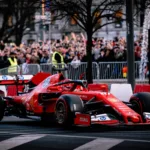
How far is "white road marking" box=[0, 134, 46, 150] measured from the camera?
12117 mm

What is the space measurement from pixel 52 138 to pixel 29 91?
4.25 m

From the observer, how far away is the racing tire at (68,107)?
48.5 ft

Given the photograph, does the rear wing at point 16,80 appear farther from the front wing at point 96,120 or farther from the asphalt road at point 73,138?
the front wing at point 96,120

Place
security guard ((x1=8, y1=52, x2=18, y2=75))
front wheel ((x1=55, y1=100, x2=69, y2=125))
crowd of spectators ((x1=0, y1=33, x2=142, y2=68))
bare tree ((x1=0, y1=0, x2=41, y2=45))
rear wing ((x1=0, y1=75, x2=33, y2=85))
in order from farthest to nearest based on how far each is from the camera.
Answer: bare tree ((x1=0, y1=0, x2=41, y2=45)) → crowd of spectators ((x1=0, y1=33, x2=142, y2=68)) → security guard ((x1=8, y1=52, x2=18, y2=75)) → rear wing ((x1=0, y1=75, x2=33, y2=85)) → front wheel ((x1=55, y1=100, x2=69, y2=125))

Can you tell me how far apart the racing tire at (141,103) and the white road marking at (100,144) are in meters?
2.84

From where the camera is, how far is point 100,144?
1202 centimetres

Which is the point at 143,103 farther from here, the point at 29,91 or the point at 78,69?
the point at 78,69

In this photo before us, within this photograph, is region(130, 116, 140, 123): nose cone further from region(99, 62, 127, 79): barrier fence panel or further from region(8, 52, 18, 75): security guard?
region(8, 52, 18, 75): security guard

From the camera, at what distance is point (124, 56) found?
1193 inches

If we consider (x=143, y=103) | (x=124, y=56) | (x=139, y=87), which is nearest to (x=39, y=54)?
(x=124, y=56)

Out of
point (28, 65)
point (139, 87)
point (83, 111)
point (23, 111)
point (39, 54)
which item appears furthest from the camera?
point (39, 54)

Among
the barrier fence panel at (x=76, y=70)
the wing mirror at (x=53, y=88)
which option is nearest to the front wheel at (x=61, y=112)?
the wing mirror at (x=53, y=88)

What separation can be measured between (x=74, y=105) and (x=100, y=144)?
2829 mm

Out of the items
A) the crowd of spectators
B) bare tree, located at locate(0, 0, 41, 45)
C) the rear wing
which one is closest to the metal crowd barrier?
the crowd of spectators
